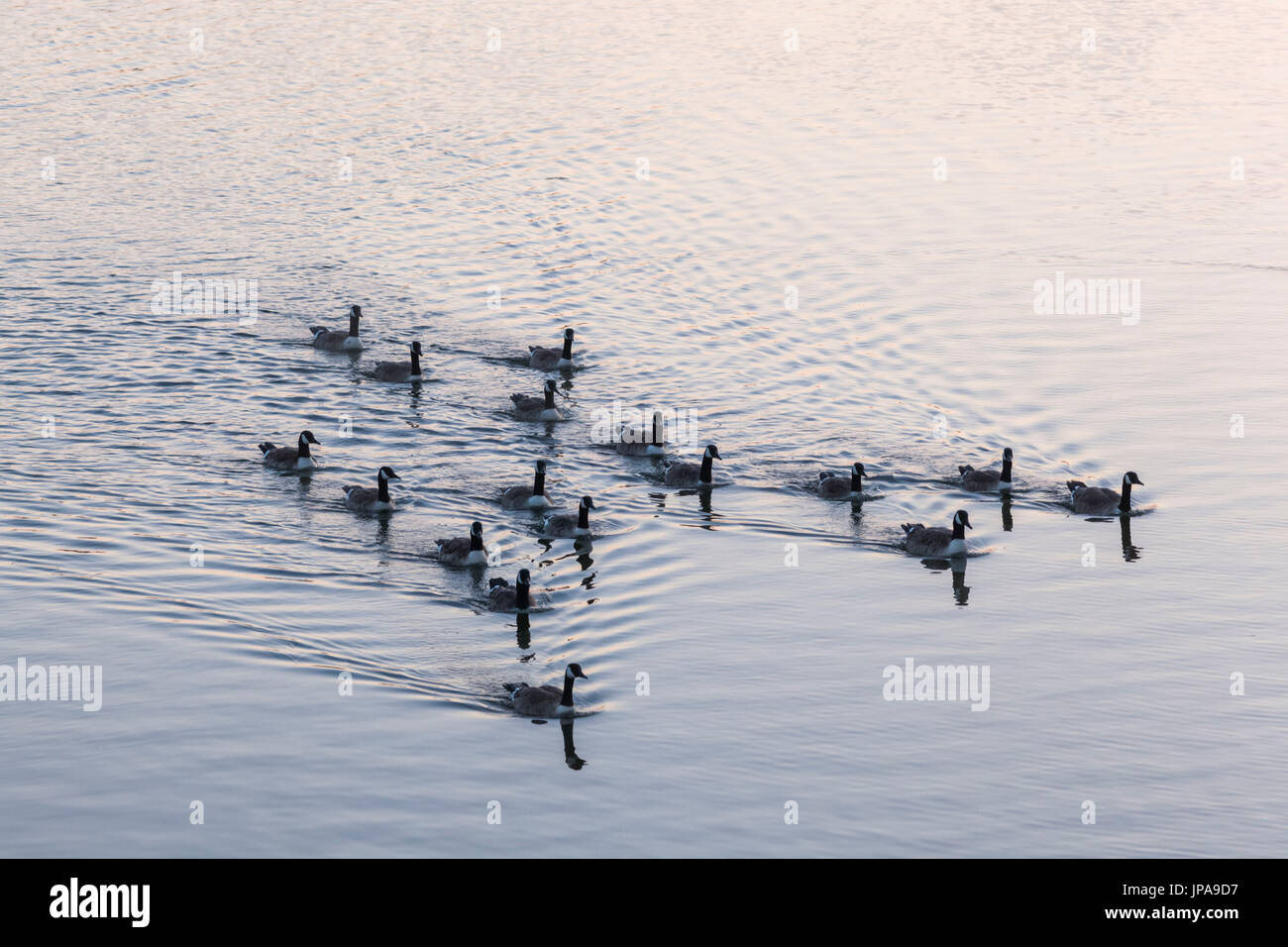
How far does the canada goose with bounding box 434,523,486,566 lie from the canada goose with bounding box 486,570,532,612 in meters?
1.37

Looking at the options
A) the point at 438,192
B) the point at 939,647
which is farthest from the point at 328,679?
the point at 438,192

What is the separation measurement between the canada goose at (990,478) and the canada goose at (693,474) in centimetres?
540

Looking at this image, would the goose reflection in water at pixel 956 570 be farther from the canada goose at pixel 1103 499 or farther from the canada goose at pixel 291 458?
the canada goose at pixel 291 458

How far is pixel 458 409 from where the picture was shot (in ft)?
118

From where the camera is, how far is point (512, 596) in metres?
26.0

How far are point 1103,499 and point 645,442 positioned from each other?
999cm

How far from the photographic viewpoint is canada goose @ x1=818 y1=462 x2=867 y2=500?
3111 centimetres

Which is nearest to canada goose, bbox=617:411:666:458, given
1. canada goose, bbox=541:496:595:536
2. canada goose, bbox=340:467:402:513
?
canada goose, bbox=541:496:595:536

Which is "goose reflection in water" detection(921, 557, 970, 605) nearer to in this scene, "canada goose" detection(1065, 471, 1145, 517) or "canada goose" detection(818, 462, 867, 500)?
"canada goose" detection(818, 462, 867, 500)

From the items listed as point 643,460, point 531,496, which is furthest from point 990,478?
point 531,496

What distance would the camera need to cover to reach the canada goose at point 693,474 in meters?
31.8
